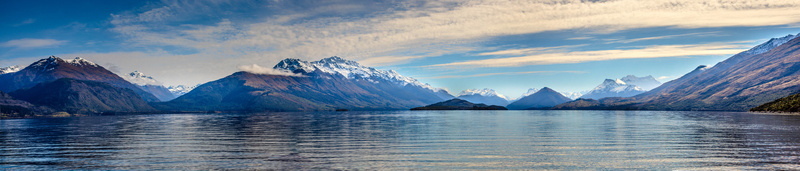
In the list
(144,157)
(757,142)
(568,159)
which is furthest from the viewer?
(757,142)

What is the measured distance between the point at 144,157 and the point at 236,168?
60.9 feet

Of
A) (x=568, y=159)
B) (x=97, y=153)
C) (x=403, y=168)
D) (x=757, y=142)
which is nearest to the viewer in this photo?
(x=403, y=168)

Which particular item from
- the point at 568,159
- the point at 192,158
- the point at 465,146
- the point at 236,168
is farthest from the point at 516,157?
the point at 192,158

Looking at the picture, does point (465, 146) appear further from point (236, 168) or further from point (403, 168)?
point (236, 168)

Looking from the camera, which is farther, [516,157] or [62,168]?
[516,157]

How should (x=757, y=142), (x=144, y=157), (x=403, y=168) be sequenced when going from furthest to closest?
1. (x=757, y=142)
2. (x=144, y=157)
3. (x=403, y=168)

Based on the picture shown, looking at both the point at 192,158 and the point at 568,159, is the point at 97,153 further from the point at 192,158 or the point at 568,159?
the point at 568,159

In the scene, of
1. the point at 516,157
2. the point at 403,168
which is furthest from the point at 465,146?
the point at 403,168

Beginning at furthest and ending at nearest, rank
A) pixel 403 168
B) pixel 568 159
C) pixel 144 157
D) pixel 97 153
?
pixel 97 153 → pixel 144 157 → pixel 568 159 → pixel 403 168

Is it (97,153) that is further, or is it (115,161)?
(97,153)

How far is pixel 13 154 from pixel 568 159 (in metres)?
74.2

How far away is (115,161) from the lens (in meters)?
53.0

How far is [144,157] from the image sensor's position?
56.2m

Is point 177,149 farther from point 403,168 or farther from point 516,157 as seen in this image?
point 516,157
